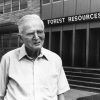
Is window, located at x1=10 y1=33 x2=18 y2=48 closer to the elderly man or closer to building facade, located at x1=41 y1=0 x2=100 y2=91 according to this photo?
building facade, located at x1=41 y1=0 x2=100 y2=91

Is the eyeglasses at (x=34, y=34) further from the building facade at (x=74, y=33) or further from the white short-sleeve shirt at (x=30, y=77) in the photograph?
the building facade at (x=74, y=33)

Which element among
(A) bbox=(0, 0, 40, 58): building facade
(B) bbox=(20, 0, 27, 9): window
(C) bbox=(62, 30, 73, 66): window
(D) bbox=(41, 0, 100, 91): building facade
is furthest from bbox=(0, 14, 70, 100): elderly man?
(B) bbox=(20, 0, 27, 9): window

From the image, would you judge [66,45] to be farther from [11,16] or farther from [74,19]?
[11,16]

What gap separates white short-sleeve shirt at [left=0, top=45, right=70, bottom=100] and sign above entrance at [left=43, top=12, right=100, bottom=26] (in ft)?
62.6

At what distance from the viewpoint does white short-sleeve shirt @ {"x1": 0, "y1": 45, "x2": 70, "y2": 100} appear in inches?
81.0

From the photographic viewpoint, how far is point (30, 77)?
2076mm

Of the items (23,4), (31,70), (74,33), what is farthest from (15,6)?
(31,70)

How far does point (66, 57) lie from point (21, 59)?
72.7 ft

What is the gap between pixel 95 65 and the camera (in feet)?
70.9

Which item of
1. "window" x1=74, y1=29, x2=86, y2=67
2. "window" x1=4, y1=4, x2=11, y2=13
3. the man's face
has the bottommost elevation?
"window" x1=74, y1=29, x2=86, y2=67

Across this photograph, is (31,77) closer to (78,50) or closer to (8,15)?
(78,50)

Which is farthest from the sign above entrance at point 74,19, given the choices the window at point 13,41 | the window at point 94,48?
the window at point 13,41

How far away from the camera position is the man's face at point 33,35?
6.65 feet

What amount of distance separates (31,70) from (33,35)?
0.72 feet
